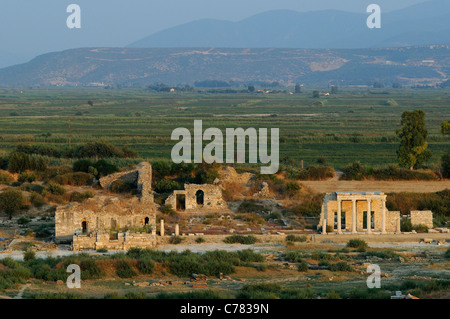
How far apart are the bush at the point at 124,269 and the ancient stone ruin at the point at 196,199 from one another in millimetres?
11303

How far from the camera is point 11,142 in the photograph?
71.1 meters

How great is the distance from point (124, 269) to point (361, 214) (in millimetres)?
12195

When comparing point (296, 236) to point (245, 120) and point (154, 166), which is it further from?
point (245, 120)

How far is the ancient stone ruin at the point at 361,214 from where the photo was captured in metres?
33.0

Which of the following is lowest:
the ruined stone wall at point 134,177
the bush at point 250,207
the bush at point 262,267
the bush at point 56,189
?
the bush at point 262,267

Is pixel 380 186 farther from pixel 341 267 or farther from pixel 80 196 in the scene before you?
pixel 341 267

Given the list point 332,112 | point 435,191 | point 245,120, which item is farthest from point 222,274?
point 332,112

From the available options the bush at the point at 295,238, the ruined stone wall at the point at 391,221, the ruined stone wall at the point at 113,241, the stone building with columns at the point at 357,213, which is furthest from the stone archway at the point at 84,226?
the ruined stone wall at the point at 391,221

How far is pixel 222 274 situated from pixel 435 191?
19489 mm

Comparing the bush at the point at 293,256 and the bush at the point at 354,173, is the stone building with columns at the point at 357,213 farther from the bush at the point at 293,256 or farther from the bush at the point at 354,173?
the bush at the point at 354,173

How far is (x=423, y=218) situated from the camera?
34188 millimetres

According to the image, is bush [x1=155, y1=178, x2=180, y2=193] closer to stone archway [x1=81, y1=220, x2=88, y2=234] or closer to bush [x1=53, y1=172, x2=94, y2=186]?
bush [x1=53, y1=172, x2=94, y2=186]

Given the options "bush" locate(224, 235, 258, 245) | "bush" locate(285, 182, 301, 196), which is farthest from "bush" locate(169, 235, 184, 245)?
"bush" locate(285, 182, 301, 196)

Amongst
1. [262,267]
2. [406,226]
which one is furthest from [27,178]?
[406,226]
